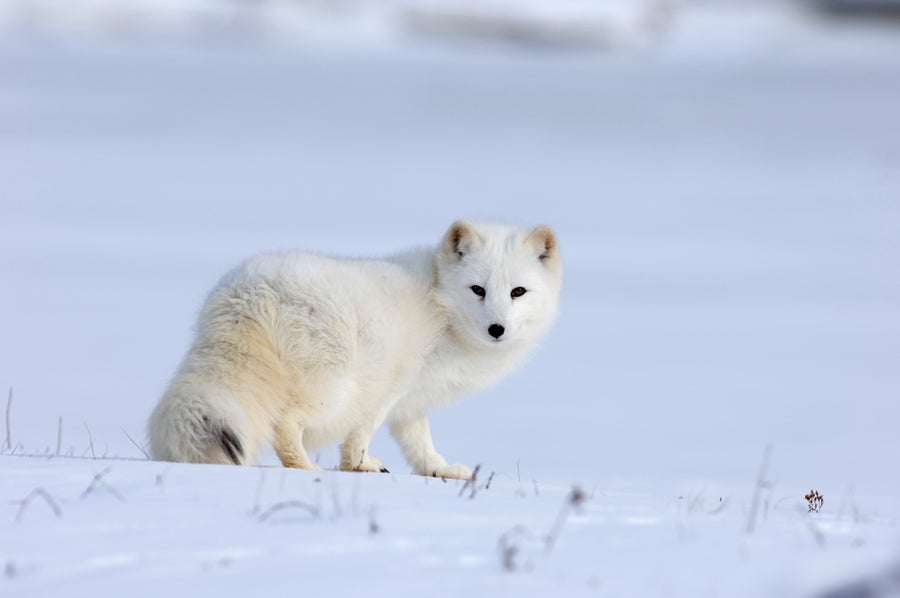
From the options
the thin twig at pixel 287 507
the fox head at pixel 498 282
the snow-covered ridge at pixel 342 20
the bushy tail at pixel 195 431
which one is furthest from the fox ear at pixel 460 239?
the snow-covered ridge at pixel 342 20

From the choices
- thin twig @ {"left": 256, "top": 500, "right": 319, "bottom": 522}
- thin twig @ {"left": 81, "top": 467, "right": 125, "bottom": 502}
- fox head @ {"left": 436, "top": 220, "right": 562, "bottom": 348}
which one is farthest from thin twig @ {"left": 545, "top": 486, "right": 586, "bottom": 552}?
fox head @ {"left": 436, "top": 220, "right": 562, "bottom": 348}

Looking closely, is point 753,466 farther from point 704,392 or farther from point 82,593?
point 82,593

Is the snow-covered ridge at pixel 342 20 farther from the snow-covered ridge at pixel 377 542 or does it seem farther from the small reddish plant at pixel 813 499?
the snow-covered ridge at pixel 377 542

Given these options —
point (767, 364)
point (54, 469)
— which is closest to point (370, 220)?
point (767, 364)

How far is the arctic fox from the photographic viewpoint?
4797mm

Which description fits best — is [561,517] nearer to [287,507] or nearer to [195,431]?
[287,507]

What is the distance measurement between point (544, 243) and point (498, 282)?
44cm

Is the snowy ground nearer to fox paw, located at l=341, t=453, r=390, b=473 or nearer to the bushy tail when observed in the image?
the bushy tail

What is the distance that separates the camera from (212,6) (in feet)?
137

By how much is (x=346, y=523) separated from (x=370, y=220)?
16.6 m

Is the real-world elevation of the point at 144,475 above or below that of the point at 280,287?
below

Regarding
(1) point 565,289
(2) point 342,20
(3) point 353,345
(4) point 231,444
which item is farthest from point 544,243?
(2) point 342,20

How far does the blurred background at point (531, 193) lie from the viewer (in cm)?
1007

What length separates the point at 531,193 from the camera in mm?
23391
